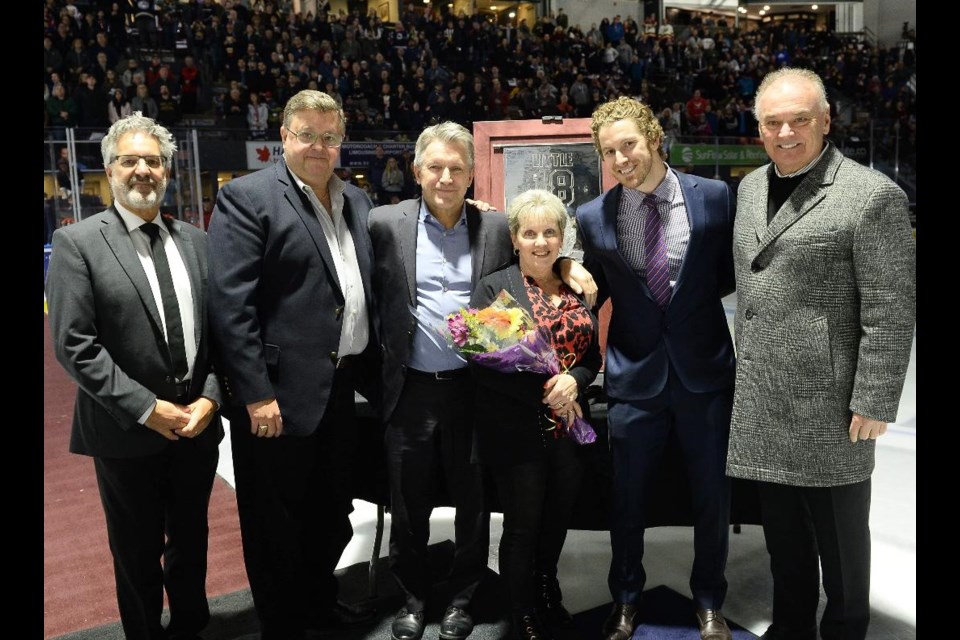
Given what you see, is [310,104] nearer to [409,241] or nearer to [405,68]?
[409,241]

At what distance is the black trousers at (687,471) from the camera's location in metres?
2.64

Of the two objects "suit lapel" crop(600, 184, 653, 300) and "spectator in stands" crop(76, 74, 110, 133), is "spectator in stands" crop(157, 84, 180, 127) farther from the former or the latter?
"suit lapel" crop(600, 184, 653, 300)

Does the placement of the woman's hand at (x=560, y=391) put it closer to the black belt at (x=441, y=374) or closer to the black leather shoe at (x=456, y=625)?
the black belt at (x=441, y=374)

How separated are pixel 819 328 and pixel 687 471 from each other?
725 mm

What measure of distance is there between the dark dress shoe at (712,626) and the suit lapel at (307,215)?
1713 millimetres

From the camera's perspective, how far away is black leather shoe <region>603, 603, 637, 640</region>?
2.76 metres

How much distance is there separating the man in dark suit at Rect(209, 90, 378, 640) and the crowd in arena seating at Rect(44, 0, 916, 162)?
8.56m

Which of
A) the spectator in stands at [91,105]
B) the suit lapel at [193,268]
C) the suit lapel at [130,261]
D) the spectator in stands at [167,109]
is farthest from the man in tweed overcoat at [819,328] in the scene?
the spectator in stands at [91,105]

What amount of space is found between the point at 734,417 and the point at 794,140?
0.88m

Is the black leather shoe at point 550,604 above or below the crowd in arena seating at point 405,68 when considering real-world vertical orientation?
below

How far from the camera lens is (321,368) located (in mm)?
2619

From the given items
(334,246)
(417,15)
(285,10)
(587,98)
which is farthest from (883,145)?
(334,246)

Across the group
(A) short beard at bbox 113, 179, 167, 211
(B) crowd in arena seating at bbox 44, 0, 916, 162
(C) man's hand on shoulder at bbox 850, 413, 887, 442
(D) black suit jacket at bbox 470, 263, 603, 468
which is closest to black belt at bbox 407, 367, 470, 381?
(D) black suit jacket at bbox 470, 263, 603, 468

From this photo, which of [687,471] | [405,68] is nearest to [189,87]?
[405,68]
